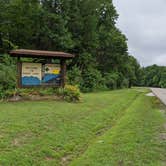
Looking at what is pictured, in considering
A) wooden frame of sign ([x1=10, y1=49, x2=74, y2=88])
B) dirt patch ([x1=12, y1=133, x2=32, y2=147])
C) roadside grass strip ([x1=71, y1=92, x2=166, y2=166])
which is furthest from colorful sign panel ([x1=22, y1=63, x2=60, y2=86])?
dirt patch ([x1=12, y1=133, x2=32, y2=147])

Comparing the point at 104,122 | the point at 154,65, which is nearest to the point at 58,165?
the point at 104,122

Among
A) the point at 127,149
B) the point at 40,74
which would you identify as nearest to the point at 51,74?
the point at 40,74

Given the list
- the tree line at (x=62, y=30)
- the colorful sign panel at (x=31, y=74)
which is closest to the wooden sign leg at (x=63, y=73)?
the colorful sign panel at (x=31, y=74)

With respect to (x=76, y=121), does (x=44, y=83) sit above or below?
above

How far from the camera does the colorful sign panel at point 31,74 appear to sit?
15.2 m

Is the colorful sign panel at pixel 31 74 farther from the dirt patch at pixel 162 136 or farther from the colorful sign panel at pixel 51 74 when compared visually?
the dirt patch at pixel 162 136

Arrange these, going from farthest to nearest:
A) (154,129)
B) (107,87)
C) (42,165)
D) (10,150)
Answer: (107,87) < (154,129) < (10,150) < (42,165)

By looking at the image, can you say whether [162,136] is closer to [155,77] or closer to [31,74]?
[31,74]

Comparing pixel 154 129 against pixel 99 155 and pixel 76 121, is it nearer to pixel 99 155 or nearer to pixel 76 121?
pixel 76 121

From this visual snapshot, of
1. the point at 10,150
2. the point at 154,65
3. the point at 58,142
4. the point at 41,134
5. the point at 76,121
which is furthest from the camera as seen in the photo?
the point at 154,65

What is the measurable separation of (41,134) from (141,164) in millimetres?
2889

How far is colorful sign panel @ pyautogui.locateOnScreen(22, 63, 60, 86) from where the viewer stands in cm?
1529

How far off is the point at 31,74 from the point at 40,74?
0.54m

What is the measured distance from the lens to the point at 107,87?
3816cm
